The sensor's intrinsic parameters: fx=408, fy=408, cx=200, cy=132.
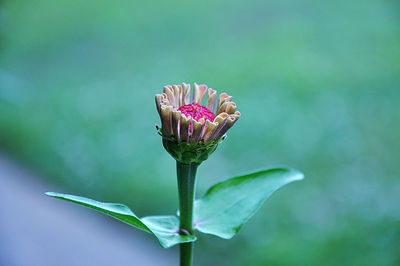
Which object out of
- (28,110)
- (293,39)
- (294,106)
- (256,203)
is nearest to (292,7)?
(293,39)

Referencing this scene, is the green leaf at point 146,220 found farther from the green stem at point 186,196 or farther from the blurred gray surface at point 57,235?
the blurred gray surface at point 57,235

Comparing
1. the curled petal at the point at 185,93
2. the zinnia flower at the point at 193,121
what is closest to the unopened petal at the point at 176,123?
Answer: the zinnia flower at the point at 193,121

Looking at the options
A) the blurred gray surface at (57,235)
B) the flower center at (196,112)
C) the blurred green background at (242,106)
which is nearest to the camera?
the flower center at (196,112)

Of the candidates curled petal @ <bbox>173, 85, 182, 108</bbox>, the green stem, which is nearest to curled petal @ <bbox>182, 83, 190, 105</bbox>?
curled petal @ <bbox>173, 85, 182, 108</bbox>

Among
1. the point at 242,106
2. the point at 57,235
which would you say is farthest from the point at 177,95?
the point at 242,106

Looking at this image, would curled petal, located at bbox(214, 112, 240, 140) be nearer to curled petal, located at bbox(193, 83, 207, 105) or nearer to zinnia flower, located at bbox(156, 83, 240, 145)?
zinnia flower, located at bbox(156, 83, 240, 145)

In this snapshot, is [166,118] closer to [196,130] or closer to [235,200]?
[196,130]
